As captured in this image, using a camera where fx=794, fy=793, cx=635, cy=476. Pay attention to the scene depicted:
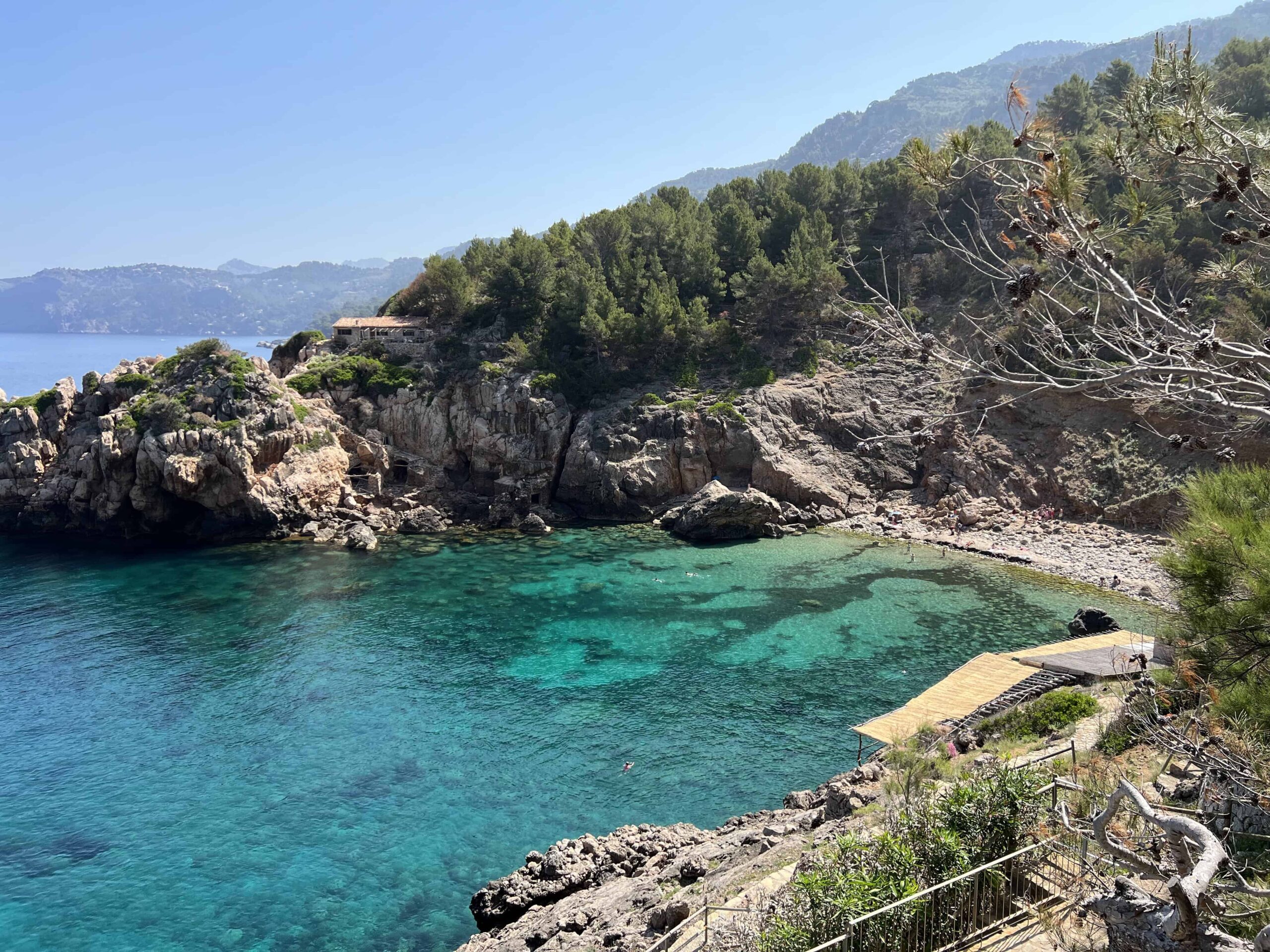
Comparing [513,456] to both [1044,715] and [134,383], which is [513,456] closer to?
[134,383]

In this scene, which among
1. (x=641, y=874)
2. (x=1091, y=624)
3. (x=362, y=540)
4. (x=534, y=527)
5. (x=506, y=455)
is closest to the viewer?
(x=641, y=874)

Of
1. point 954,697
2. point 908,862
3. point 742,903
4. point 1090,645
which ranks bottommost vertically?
point 1090,645

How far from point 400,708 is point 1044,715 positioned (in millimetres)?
22155

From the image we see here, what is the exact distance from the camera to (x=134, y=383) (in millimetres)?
57938

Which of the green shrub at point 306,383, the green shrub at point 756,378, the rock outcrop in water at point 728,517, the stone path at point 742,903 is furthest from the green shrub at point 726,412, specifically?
the stone path at point 742,903

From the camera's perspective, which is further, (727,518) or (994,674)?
(727,518)

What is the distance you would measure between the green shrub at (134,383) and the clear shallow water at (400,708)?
542 inches

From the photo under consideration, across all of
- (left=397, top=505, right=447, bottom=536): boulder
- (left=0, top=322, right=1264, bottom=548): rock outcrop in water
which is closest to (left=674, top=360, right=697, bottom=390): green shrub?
(left=0, top=322, right=1264, bottom=548): rock outcrop in water

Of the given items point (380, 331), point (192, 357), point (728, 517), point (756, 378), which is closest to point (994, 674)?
point (728, 517)

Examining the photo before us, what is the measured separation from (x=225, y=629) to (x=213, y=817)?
56.0 feet

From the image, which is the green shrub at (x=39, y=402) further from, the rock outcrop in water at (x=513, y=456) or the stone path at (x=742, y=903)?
the stone path at (x=742, y=903)

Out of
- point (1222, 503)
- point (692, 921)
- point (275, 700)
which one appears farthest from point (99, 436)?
point (1222, 503)

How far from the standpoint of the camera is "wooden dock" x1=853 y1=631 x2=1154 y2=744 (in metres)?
23.5

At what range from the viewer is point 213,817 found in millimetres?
23609
